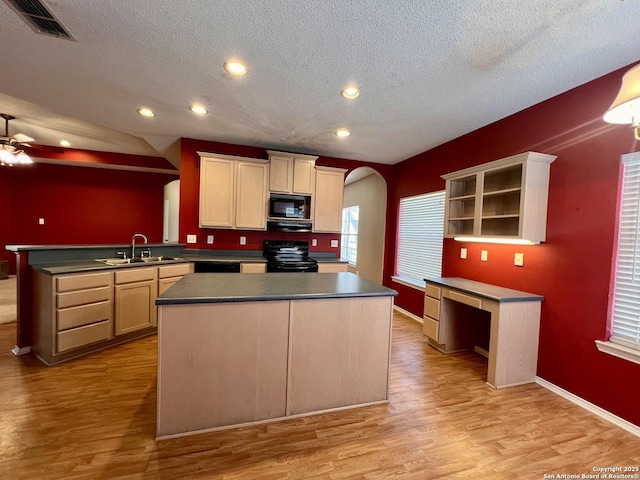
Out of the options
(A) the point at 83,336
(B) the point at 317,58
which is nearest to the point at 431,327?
(B) the point at 317,58

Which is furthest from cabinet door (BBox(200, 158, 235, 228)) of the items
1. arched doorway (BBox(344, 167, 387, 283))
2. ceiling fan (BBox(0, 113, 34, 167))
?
ceiling fan (BBox(0, 113, 34, 167))

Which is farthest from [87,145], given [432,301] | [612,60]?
[612,60]

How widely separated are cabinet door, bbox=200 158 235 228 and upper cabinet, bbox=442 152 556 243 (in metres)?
2.93

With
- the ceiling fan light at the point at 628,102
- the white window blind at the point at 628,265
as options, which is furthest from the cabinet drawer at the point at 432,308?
the ceiling fan light at the point at 628,102

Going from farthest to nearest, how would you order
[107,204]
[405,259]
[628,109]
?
[107,204] < [405,259] < [628,109]

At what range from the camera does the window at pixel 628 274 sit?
1924 mm

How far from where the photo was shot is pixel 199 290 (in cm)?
181

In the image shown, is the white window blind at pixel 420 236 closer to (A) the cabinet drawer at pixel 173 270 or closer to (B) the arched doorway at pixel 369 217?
(B) the arched doorway at pixel 369 217

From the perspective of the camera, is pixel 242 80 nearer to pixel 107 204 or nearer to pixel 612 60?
pixel 612 60

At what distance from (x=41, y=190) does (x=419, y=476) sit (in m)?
8.14

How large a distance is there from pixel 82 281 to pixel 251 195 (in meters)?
2.15

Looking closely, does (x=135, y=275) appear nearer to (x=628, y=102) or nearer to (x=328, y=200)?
(x=328, y=200)

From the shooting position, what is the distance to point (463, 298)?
2.73 m

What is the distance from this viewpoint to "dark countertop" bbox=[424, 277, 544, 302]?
7.86ft
